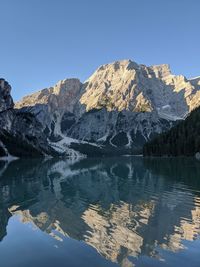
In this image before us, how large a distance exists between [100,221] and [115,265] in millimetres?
13274

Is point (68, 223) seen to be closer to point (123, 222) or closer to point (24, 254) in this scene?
point (123, 222)

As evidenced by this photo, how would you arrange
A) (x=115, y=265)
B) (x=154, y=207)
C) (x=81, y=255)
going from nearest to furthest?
(x=115, y=265), (x=81, y=255), (x=154, y=207)

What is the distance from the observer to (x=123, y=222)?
36.3 metres

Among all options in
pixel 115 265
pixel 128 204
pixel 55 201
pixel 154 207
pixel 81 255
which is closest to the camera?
pixel 115 265

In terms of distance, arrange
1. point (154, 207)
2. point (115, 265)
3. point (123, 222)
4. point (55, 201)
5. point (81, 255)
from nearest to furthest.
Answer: point (115, 265), point (81, 255), point (123, 222), point (154, 207), point (55, 201)

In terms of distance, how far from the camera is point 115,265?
24.0 metres

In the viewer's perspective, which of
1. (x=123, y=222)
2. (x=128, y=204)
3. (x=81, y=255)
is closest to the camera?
(x=81, y=255)

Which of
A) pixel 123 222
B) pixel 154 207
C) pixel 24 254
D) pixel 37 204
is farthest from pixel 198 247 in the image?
pixel 37 204

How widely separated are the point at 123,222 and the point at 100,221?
2506 millimetres

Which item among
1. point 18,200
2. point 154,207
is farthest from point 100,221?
point 18,200

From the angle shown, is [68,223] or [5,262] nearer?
[5,262]

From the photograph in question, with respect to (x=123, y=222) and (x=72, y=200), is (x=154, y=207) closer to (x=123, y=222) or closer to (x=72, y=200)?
(x=123, y=222)

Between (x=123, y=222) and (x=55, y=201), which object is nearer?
(x=123, y=222)

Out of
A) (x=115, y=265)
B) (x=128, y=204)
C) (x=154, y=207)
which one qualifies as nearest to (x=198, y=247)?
(x=115, y=265)
